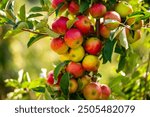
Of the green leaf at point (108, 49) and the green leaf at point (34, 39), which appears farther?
the green leaf at point (34, 39)

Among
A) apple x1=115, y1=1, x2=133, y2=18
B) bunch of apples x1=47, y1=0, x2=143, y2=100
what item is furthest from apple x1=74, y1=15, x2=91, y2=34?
apple x1=115, y1=1, x2=133, y2=18

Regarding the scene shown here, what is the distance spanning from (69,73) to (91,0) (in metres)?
0.26

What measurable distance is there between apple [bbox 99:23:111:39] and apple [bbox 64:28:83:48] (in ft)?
0.23

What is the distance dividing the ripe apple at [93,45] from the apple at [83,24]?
3 cm

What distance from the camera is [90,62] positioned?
5.58ft

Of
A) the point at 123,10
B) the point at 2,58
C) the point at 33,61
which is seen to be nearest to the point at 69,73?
the point at 123,10

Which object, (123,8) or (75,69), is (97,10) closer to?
(123,8)

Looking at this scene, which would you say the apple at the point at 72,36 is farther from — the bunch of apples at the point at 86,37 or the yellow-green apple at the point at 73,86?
the yellow-green apple at the point at 73,86

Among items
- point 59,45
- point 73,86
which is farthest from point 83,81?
point 59,45

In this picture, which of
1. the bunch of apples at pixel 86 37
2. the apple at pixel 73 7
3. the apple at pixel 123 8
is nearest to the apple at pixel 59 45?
the bunch of apples at pixel 86 37

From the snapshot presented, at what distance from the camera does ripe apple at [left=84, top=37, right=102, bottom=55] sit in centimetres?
170

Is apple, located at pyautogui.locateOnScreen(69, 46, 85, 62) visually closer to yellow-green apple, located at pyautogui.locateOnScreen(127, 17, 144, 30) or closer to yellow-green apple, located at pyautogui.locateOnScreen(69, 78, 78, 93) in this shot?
yellow-green apple, located at pyautogui.locateOnScreen(69, 78, 78, 93)

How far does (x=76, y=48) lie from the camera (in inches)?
68.0

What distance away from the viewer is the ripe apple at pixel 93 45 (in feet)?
5.57
